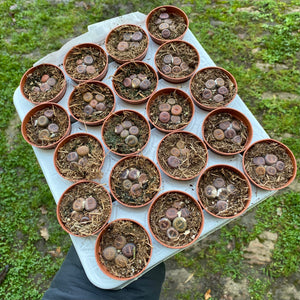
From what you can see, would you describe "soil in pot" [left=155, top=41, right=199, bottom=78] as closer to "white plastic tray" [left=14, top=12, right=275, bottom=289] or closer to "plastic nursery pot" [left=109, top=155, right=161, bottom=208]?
"white plastic tray" [left=14, top=12, right=275, bottom=289]

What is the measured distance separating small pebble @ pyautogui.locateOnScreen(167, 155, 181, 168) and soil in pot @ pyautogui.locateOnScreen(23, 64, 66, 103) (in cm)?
111

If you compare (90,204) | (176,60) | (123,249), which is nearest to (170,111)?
(176,60)

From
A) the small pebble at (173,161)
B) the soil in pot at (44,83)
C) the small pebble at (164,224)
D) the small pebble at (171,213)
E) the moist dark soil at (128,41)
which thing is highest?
the moist dark soil at (128,41)

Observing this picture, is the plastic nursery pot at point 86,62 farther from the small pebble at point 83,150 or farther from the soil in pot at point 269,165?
the soil in pot at point 269,165

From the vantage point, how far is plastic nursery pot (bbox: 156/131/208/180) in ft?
6.31

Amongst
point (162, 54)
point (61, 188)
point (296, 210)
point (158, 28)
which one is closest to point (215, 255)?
point (296, 210)

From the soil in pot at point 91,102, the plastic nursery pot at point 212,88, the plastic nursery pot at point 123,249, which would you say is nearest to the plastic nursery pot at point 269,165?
the plastic nursery pot at point 212,88

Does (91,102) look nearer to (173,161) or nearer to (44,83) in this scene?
(44,83)

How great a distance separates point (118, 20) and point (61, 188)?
172 centimetres

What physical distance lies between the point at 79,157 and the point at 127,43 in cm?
116

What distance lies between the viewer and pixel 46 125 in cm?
211

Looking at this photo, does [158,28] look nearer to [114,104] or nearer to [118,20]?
[118,20]

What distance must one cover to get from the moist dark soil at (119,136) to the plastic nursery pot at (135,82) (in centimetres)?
14

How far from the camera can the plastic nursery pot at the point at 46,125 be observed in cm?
204
